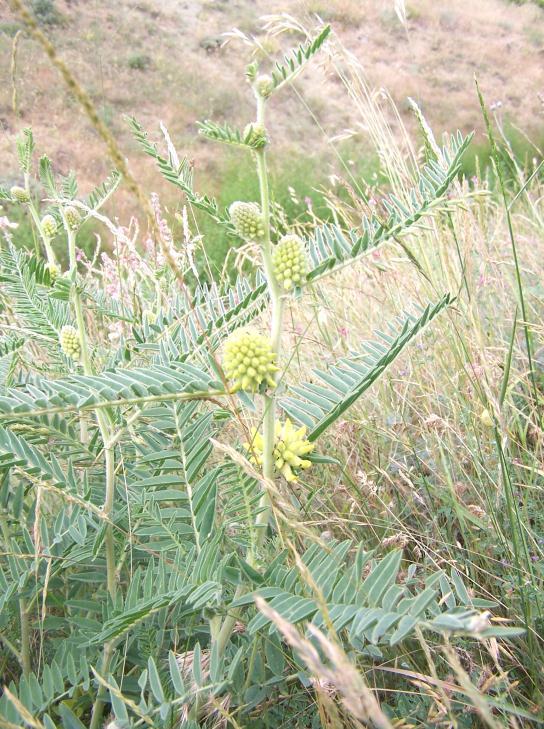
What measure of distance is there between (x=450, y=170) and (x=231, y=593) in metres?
0.63

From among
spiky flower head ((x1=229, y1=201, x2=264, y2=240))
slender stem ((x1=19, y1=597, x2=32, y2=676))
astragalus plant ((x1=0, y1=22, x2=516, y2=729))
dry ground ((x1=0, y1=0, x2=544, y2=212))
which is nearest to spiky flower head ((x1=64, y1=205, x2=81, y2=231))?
astragalus plant ((x1=0, y1=22, x2=516, y2=729))

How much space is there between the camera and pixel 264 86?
2.18ft

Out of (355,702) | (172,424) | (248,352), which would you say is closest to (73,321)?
(172,424)

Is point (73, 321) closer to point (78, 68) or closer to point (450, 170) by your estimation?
point (450, 170)

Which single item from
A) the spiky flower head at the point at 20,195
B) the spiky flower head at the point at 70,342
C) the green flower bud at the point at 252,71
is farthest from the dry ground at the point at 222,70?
the green flower bud at the point at 252,71

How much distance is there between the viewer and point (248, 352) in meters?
0.65

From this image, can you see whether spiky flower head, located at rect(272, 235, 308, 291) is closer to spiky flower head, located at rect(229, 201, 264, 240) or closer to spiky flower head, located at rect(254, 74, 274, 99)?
spiky flower head, located at rect(229, 201, 264, 240)

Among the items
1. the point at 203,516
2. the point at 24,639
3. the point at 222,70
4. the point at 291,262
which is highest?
the point at 222,70

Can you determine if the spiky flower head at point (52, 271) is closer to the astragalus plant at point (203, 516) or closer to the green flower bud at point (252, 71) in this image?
the astragalus plant at point (203, 516)

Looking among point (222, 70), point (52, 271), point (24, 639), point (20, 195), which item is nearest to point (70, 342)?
point (52, 271)

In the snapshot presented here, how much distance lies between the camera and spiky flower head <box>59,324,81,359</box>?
82 cm

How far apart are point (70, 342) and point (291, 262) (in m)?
0.37

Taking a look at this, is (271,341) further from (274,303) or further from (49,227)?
(49,227)

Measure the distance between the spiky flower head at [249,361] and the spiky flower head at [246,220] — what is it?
12cm
